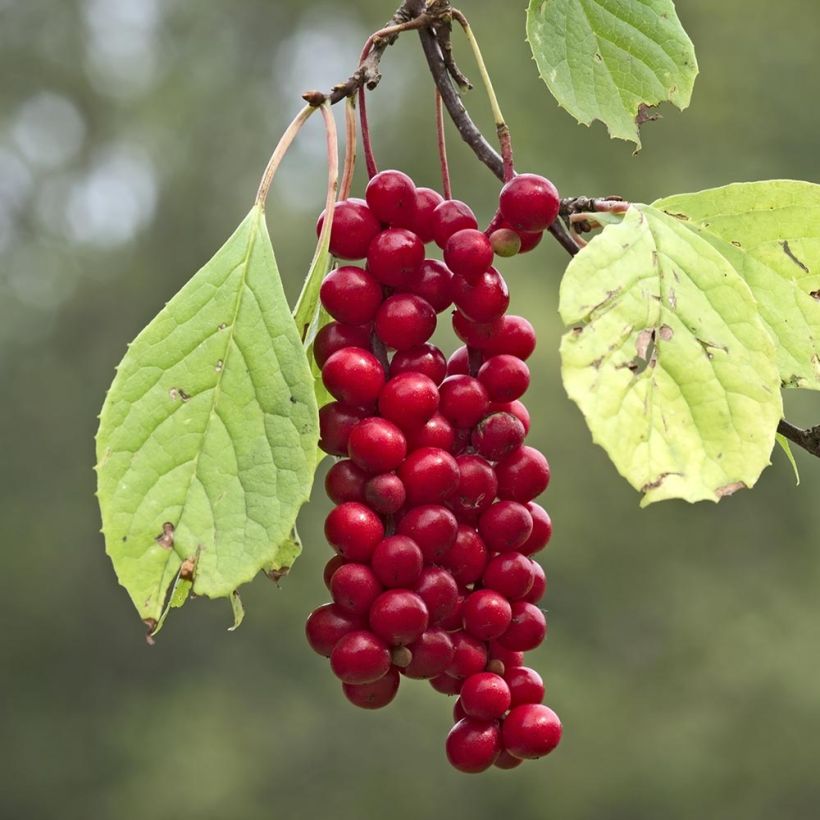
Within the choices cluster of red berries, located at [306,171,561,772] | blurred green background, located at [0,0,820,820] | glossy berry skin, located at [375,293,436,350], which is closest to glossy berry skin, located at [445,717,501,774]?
cluster of red berries, located at [306,171,561,772]

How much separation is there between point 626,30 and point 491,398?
1.05 ft

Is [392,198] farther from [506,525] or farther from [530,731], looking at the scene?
[530,731]

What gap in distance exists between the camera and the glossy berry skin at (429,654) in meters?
0.71

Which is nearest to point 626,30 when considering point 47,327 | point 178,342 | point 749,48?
point 178,342

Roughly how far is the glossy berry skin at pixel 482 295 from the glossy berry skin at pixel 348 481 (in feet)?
0.36

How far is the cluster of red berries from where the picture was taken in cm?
70

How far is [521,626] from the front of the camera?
2.50 ft

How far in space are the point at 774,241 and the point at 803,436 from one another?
0.41 feet

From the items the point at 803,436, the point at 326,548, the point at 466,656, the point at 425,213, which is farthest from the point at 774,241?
the point at 326,548

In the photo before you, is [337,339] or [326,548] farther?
[326,548]

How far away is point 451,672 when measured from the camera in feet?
2.44

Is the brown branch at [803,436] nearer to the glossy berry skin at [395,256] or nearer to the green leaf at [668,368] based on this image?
the green leaf at [668,368]

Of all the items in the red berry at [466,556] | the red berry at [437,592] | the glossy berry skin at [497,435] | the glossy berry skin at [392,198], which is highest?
the glossy berry skin at [392,198]

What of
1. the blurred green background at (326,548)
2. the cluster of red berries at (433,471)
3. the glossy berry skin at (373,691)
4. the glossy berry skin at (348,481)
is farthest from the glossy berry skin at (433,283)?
the blurred green background at (326,548)
